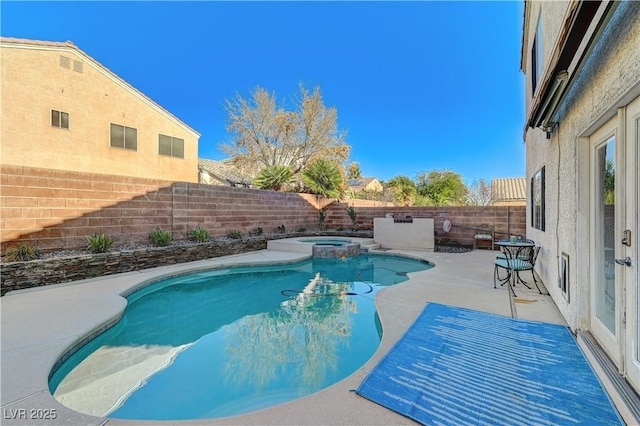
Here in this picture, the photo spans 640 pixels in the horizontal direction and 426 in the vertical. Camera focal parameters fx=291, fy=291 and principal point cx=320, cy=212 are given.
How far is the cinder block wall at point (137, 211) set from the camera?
6.08 meters

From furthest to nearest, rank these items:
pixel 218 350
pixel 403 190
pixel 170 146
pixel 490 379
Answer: pixel 403 190 → pixel 170 146 → pixel 218 350 → pixel 490 379

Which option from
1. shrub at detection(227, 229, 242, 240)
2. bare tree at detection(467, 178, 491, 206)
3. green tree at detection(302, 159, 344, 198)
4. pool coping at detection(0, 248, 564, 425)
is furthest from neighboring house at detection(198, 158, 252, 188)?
bare tree at detection(467, 178, 491, 206)

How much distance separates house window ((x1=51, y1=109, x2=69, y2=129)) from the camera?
1117 centimetres

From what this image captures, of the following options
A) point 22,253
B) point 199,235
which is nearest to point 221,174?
point 199,235

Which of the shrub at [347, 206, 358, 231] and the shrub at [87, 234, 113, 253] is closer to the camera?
the shrub at [87, 234, 113, 253]

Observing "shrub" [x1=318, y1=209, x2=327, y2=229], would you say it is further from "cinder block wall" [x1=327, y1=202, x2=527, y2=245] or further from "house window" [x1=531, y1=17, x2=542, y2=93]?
"house window" [x1=531, y1=17, x2=542, y2=93]

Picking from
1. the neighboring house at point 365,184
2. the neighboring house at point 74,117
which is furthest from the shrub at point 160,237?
the neighboring house at point 365,184

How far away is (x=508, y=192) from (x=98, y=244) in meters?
24.1

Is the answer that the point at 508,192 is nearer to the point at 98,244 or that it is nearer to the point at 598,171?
the point at 598,171

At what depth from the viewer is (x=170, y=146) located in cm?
1498

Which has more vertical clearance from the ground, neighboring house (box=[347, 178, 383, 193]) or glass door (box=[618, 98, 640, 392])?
neighboring house (box=[347, 178, 383, 193])

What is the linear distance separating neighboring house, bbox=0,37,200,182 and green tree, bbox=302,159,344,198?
7.13 meters

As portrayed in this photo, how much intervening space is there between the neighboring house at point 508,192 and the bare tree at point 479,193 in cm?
64

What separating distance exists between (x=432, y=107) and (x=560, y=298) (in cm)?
1959
